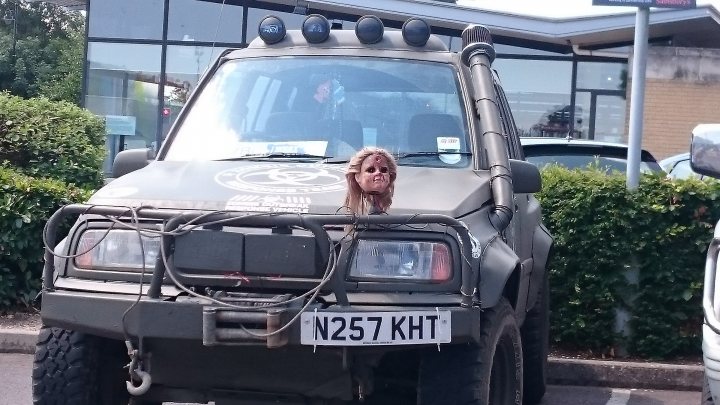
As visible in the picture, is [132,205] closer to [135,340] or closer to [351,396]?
[135,340]

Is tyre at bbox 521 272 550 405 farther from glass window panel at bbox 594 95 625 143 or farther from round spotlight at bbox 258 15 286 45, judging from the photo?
glass window panel at bbox 594 95 625 143

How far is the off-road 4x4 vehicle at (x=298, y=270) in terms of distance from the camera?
12.7ft

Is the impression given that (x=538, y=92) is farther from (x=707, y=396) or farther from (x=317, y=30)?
(x=707, y=396)

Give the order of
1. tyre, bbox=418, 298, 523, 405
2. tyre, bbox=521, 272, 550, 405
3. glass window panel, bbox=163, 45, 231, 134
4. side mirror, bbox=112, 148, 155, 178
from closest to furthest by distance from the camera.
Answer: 1. tyre, bbox=418, 298, 523, 405
2. side mirror, bbox=112, 148, 155, 178
3. tyre, bbox=521, 272, 550, 405
4. glass window panel, bbox=163, 45, 231, 134

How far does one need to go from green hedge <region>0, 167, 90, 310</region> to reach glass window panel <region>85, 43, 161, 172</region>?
42.0 feet

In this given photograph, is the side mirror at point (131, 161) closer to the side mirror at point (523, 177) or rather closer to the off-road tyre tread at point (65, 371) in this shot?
the off-road tyre tread at point (65, 371)

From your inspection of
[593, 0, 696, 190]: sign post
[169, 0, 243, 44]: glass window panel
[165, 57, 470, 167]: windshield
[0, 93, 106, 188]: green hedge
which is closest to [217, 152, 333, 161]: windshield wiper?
[165, 57, 470, 167]: windshield

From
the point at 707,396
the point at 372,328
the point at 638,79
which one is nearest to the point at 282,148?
the point at 372,328

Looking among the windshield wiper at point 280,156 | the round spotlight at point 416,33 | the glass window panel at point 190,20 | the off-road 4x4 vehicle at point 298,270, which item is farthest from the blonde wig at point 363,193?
the glass window panel at point 190,20

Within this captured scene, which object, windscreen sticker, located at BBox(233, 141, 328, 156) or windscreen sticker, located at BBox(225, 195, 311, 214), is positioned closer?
windscreen sticker, located at BBox(225, 195, 311, 214)

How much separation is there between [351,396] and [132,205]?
1.19 metres

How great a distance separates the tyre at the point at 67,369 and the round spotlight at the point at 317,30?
6.78 feet

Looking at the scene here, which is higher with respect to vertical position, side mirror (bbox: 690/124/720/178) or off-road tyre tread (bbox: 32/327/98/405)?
side mirror (bbox: 690/124/720/178)

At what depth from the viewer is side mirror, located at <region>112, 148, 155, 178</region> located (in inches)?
209
